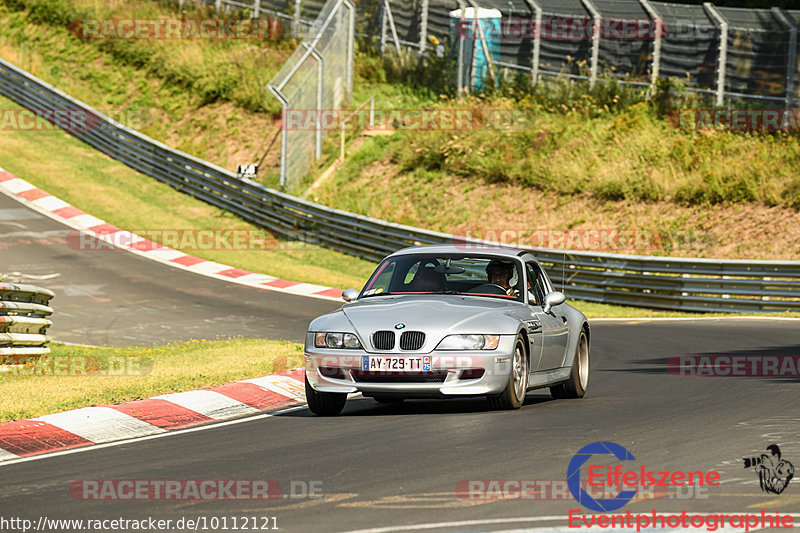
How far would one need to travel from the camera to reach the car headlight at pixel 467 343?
31.0ft

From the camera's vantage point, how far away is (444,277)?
35.4 feet

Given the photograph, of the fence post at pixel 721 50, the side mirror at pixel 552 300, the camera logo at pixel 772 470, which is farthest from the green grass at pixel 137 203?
the camera logo at pixel 772 470

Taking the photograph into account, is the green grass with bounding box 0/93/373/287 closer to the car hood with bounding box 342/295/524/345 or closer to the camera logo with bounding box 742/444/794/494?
the car hood with bounding box 342/295/524/345

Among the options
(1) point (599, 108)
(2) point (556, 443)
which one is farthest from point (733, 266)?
(2) point (556, 443)

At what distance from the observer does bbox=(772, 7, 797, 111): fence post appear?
2916 cm

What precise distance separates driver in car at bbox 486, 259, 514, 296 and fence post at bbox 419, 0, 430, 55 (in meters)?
26.7

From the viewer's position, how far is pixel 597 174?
31.1m

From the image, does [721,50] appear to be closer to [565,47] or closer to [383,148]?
[565,47]

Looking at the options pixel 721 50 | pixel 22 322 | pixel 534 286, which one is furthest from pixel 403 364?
pixel 721 50

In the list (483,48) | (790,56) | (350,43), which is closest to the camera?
(790,56)

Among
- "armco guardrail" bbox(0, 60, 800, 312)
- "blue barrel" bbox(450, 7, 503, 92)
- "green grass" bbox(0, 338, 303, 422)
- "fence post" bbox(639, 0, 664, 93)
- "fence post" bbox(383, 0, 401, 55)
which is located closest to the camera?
"green grass" bbox(0, 338, 303, 422)

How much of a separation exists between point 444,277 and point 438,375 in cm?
157

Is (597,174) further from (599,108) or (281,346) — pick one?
(281,346)

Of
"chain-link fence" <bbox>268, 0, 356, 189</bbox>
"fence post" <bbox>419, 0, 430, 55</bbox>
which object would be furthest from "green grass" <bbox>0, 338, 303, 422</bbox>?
"fence post" <bbox>419, 0, 430, 55</bbox>
